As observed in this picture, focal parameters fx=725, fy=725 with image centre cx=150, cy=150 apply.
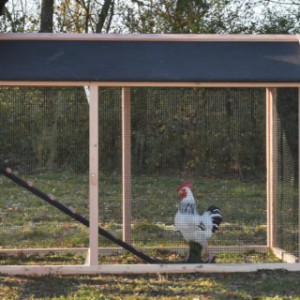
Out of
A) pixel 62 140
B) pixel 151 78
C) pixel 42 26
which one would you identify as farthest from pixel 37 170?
pixel 42 26

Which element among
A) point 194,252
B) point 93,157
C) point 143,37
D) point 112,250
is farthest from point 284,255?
point 143,37

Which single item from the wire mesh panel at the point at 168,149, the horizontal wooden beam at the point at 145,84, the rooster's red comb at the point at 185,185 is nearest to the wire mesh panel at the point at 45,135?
the wire mesh panel at the point at 168,149

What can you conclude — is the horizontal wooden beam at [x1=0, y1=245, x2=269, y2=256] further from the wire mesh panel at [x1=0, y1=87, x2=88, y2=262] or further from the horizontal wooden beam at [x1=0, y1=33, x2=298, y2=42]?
the horizontal wooden beam at [x1=0, y1=33, x2=298, y2=42]

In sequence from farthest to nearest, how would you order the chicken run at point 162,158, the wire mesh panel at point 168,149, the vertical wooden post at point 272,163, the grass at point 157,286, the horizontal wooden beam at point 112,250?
the horizontal wooden beam at point 112,250, the vertical wooden post at point 272,163, the wire mesh panel at point 168,149, the chicken run at point 162,158, the grass at point 157,286

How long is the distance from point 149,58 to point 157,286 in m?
2.03

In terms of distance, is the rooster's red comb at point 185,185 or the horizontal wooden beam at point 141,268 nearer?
the horizontal wooden beam at point 141,268

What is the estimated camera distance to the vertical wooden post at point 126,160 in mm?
7113

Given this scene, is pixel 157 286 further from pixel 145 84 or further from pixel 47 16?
pixel 47 16

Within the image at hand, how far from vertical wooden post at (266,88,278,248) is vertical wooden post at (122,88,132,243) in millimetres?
1427

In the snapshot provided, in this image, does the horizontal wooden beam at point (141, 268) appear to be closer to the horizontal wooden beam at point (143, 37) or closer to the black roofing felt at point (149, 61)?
the black roofing felt at point (149, 61)

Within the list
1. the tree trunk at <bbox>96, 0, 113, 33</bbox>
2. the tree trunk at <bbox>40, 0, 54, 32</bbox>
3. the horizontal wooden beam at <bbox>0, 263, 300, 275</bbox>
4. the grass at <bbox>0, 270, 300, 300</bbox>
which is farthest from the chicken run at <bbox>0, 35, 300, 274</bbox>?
the tree trunk at <bbox>96, 0, 113, 33</bbox>

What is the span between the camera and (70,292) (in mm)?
5805

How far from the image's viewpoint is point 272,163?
741 cm

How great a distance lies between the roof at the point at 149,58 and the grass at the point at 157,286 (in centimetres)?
174
